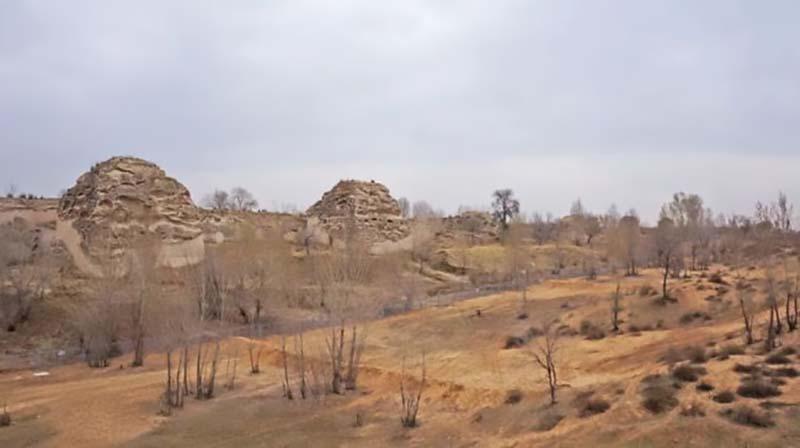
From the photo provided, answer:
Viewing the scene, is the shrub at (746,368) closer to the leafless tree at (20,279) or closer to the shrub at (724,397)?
the shrub at (724,397)

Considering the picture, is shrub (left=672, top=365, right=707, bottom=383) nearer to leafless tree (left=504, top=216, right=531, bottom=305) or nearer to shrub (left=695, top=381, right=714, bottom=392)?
shrub (left=695, top=381, right=714, bottom=392)

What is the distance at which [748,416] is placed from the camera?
30.1ft

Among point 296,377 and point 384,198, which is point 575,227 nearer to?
point 384,198

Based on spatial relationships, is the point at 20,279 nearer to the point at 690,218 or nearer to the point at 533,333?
the point at 533,333

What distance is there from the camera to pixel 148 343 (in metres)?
21.9

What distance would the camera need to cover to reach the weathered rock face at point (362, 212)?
4784cm

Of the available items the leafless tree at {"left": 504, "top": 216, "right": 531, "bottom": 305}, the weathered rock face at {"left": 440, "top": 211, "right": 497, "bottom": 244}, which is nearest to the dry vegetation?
the leafless tree at {"left": 504, "top": 216, "right": 531, "bottom": 305}

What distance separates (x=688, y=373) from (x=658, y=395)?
1167 mm

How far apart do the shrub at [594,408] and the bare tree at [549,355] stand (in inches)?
34.3

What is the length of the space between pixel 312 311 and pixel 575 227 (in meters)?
47.4

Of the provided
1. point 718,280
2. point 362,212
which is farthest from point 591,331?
point 362,212

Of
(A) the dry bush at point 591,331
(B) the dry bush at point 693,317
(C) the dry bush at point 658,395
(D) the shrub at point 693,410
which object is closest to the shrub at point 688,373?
(C) the dry bush at point 658,395

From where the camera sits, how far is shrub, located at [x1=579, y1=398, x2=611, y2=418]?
1055 centimetres

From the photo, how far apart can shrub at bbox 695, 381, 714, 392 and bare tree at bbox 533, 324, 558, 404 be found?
2.47 meters
